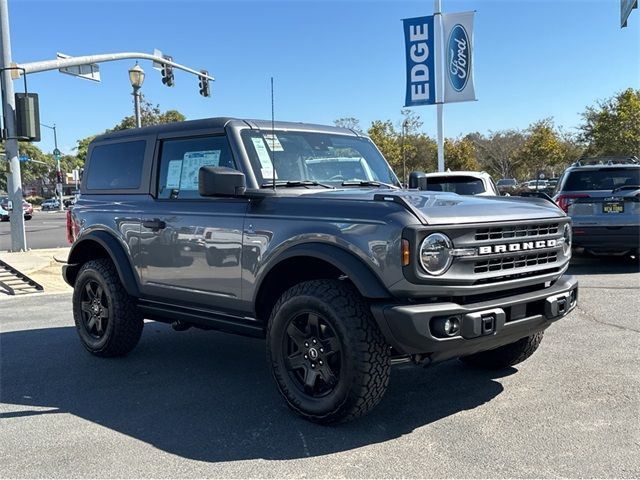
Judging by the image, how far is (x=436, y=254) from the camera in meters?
3.39

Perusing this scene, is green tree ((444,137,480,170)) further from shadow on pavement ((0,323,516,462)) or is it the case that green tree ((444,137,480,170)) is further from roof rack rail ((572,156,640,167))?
shadow on pavement ((0,323,516,462))

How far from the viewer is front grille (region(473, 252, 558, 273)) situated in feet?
11.8

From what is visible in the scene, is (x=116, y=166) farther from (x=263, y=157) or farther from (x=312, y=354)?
(x=312, y=354)

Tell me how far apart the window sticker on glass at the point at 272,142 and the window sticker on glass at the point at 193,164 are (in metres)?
0.39

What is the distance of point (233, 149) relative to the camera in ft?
14.6

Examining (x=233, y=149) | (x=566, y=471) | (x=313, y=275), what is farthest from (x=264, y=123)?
(x=566, y=471)

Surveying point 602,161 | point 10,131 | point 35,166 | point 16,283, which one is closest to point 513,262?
point 602,161

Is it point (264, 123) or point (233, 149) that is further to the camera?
point (264, 123)

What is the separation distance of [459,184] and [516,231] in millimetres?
6033

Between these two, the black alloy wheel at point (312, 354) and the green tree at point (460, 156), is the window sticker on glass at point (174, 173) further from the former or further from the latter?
the green tree at point (460, 156)

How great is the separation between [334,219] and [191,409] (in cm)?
167

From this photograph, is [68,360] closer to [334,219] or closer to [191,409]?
[191,409]

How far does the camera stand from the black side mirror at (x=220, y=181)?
12.8ft

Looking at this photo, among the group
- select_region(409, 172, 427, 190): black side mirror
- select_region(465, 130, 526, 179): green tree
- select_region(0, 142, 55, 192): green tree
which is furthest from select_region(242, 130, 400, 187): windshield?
select_region(0, 142, 55, 192): green tree
